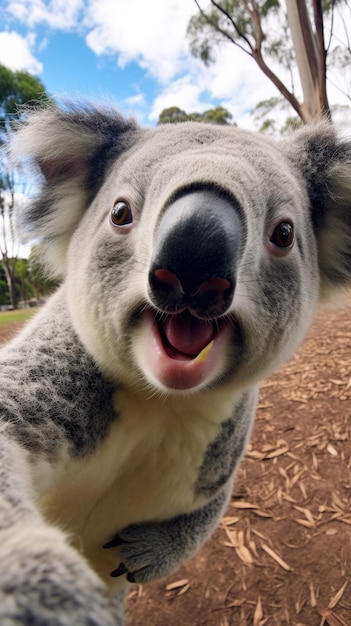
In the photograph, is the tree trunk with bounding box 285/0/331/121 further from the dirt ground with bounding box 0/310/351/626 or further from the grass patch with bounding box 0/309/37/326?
the grass patch with bounding box 0/309/37/326

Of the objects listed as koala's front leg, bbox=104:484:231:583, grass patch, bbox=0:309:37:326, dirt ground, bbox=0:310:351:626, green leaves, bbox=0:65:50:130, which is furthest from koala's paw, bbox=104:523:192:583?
green leaves, bbox=0:65:50:130

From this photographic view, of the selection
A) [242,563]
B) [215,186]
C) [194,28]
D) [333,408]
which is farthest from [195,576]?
[194,28]

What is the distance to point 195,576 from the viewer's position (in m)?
2.30

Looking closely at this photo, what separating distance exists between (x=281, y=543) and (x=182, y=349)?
1.90m

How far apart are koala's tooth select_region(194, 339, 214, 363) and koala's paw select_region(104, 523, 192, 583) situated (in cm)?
92

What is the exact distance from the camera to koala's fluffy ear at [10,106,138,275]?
54.6 inches

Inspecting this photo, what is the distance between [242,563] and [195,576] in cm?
24

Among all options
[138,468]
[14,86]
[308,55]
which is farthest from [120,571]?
[14,86]

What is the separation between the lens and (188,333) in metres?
0.94

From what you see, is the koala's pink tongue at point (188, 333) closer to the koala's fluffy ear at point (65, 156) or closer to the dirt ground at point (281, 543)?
the koala's fluffy ear at point (65, 156)

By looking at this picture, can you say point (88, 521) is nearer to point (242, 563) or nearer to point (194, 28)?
point (242, 563)

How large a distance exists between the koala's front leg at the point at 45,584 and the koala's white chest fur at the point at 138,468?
592 millimetres

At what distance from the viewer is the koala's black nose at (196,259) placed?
2.57ft

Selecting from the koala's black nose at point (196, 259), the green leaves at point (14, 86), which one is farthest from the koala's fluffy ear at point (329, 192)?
the green leaves at point (14, 86)
